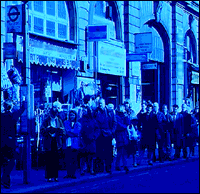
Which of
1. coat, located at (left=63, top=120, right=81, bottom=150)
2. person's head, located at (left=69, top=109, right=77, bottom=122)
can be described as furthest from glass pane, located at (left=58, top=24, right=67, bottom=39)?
coat, located at (left=63, top=120, right=81, bottom=150)

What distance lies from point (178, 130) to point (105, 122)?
5350 mm

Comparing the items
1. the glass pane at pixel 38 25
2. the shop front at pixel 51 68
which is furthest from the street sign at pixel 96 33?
the glass pane at pixel 38 25

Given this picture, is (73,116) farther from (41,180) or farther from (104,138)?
(41,180)

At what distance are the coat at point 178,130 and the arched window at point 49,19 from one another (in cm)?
493

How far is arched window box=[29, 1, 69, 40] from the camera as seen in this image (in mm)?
18922

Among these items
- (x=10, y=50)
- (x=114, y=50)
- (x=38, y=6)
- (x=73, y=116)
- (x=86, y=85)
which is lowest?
(x=73, y=116)

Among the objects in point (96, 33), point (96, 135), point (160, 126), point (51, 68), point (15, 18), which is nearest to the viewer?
point (15, 18)

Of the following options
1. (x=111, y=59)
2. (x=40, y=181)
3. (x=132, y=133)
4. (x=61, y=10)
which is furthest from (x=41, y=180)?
(x=111, y=59)

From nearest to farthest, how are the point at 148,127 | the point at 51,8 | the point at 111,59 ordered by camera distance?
the point at 148,127 < the point at 51,8 < the point at 111,59

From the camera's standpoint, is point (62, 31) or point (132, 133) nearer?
point (132, 133)

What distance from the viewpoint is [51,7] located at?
2011 cm

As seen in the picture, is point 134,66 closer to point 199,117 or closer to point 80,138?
point 199,117

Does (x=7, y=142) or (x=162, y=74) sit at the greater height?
(x=162, y=74)

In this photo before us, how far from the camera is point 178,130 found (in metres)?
19.6
